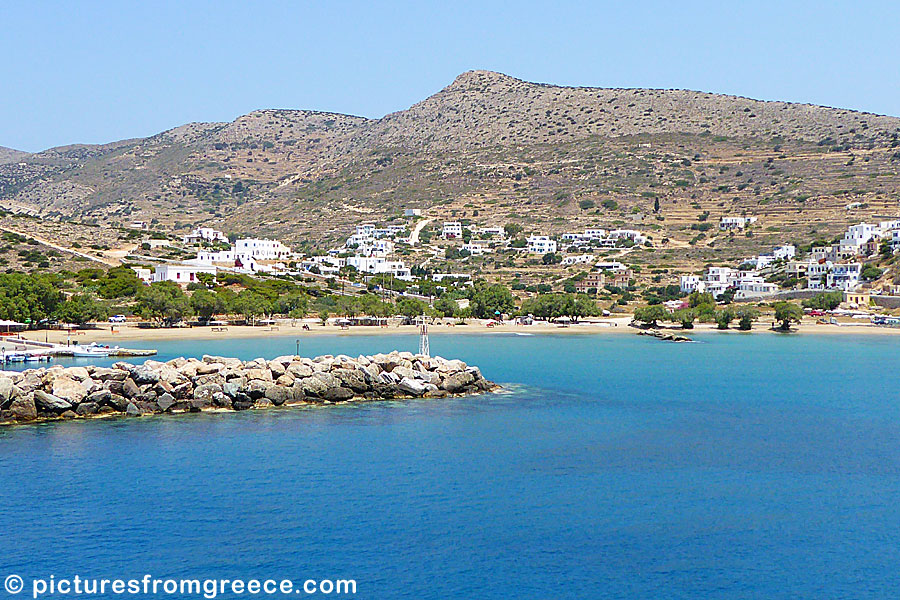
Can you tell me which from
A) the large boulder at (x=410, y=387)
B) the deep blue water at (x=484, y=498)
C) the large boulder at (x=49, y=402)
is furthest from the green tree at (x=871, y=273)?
the large boulder at (x=49, y=402)

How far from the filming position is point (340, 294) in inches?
3671

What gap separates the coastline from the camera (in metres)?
63.5

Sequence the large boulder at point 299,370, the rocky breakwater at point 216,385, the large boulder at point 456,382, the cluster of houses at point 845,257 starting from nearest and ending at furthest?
1. the rocky breakwater at point 216,385
2. the large boulder at point 299,370
3. the large boulder at point 456,382
4. the cluster of houses at point 845,257

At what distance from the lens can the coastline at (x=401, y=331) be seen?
63.5 metres

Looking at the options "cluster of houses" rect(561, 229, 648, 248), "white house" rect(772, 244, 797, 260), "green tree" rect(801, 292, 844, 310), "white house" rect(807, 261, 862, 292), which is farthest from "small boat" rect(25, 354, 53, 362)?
"white house" rect(772, 244, 797, 260)

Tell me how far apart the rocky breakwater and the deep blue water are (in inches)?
61.6

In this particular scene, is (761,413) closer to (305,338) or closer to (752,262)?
(305,338)

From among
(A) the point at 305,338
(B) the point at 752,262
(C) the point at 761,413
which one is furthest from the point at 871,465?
(B) the point at 752,262

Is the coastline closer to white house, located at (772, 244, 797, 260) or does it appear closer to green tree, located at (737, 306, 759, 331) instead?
green tree, located at (737, 306, 759, 331)

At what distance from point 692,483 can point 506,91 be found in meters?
172

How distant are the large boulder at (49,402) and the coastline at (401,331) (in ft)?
89.0

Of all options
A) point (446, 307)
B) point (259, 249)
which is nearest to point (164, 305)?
point (446, 307)

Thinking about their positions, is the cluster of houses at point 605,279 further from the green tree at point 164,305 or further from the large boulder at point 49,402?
the large boulder at point 49,402

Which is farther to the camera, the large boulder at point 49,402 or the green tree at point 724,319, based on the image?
the green tree at point 724,319
